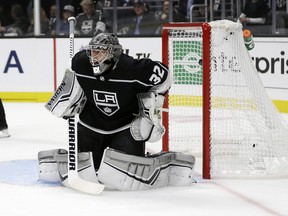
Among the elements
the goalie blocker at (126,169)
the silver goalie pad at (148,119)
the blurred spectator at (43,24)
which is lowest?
the goalie blocker at (126,169)

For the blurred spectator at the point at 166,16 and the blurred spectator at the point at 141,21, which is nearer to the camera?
the blurred spectator at the point at 166,16

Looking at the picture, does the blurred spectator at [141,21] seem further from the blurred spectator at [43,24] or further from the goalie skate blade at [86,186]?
the goalie skate blade at [86,186]

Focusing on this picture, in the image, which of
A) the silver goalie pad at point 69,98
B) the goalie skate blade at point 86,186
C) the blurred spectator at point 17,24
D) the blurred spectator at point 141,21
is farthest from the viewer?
the blurred spectator at point 17,24

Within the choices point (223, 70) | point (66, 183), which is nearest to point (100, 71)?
point (66, 183)

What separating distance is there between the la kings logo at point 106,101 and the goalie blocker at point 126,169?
0.68 ft

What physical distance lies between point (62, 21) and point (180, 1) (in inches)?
55.9

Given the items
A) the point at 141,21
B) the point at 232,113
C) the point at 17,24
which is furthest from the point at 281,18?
the point at 232,113

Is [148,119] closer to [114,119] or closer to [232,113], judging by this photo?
[114,119]

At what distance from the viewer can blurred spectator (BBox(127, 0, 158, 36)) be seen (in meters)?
8.83

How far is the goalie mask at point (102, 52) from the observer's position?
3934 millimetres

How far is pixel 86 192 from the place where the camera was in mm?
3908

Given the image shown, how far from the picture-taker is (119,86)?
157 inches

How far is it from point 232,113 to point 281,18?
3.46 meters

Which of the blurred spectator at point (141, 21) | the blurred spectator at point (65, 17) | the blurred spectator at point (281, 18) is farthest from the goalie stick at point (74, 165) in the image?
the blurred spectator at point (65, 17)
